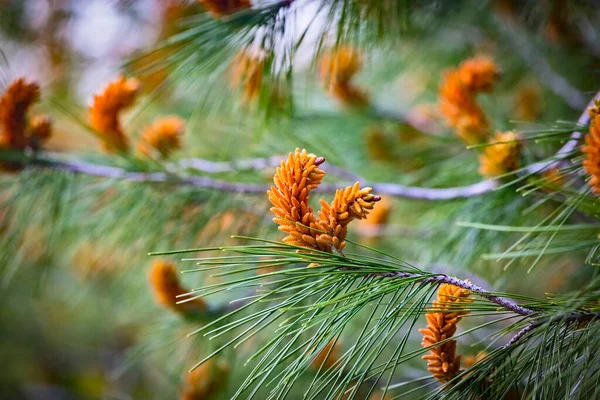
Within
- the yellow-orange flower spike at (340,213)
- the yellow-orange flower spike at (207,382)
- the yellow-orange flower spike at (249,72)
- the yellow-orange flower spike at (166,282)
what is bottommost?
the yellow-orange flower spike at (207,382)

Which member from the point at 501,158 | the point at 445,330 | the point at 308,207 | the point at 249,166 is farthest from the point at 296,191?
the point at 249,166

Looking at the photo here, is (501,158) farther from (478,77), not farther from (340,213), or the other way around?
(340,213)

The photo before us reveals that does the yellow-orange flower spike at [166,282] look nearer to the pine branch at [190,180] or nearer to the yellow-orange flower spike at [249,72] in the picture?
the pine branch at [190,180]

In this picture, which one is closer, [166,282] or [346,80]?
[166,282]

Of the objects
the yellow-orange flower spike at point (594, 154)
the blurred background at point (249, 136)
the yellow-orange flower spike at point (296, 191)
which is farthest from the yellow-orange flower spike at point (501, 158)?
the yellow-orange flower spike at point (296, 191)

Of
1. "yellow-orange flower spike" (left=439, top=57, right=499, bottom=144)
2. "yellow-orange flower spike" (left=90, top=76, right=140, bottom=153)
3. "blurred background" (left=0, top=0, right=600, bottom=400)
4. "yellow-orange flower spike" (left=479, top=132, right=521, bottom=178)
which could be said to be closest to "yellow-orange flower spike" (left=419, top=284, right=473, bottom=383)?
"blurred background" (left=0, top=0, right=600, bottom=400)

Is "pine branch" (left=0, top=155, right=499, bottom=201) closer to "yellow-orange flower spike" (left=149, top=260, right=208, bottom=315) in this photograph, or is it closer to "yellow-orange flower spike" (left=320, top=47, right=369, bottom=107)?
"yellow-orange flower spike" (left=149, top=260, right=208, bottom=315)
